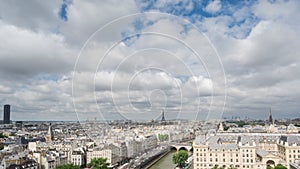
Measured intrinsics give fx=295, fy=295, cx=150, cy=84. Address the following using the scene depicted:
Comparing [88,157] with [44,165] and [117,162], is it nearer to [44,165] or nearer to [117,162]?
[117,162]

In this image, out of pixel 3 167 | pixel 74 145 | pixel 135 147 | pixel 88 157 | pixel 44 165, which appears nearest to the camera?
pixel 3 167

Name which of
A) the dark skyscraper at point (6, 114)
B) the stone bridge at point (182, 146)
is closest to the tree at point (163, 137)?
the stone bridge at point (182, 146)

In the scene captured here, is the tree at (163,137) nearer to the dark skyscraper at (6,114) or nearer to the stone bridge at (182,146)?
the stone bridge at (182,146)

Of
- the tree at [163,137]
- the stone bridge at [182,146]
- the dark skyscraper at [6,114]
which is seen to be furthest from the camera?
the dark skyscraper at [6,114]

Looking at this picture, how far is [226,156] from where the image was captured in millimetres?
15625

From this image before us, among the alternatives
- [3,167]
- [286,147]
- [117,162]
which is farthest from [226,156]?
[3,167]

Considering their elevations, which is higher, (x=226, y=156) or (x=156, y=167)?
(x=226, y=156)

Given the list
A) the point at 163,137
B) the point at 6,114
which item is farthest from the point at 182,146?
the point at 6,114

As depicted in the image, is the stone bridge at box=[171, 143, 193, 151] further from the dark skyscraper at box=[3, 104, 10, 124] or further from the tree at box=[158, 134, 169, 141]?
the dark skyscraper at box=[3, 104, 10, 124]

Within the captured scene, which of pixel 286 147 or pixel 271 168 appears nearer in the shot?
pixel 271 168

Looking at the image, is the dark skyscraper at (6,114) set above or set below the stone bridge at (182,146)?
above

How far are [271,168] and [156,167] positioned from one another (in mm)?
8245

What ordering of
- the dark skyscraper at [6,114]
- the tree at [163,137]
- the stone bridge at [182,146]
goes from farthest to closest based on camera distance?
1. the dark skyscraper at [6,114]
2. the tree at [163,137]
3. the stone bridge at [182,146]

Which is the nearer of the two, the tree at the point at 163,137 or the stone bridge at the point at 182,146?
the stone bridge at the point at 182,146
